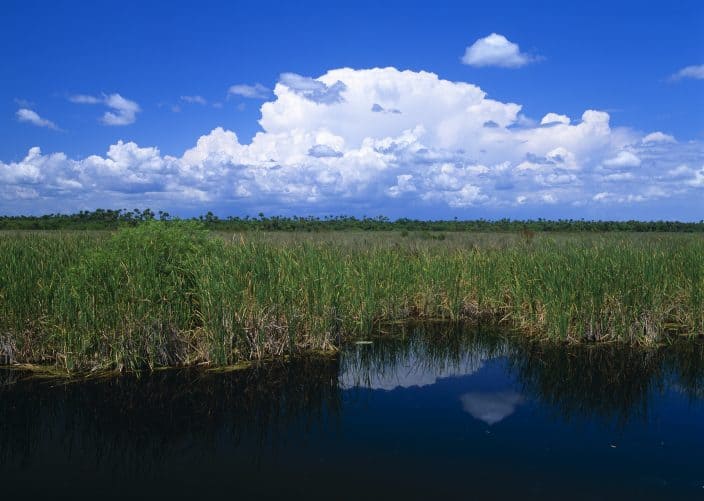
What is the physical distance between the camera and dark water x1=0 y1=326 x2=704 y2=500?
181 inches

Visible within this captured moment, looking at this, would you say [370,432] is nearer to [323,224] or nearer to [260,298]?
[260,298]

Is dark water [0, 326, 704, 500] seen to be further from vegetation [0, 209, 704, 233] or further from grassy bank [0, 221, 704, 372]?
vegetation [0, 209, 704, 233]

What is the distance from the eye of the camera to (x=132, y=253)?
26.5ft

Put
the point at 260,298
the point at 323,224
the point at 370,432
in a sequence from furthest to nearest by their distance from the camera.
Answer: the point at 323,224 → the point at 260,298 → the point at 370,432

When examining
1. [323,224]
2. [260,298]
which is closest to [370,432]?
[260,298]

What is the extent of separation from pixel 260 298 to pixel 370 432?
9.91 feet

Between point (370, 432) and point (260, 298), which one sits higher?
point (260, 298)

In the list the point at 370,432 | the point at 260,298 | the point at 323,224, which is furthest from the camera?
the point at 323,224

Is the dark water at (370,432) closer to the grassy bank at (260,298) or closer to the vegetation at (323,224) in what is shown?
the grassy bank at (260,298)

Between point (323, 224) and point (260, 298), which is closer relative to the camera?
point (260, 298)

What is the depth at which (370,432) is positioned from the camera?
5680 mm

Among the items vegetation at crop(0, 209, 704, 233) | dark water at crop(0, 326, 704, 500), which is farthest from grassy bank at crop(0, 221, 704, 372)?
vegetation at crop(0, 209, 704, 233)

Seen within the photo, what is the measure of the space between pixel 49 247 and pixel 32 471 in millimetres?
6945

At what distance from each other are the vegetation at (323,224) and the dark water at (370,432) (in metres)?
27.7
